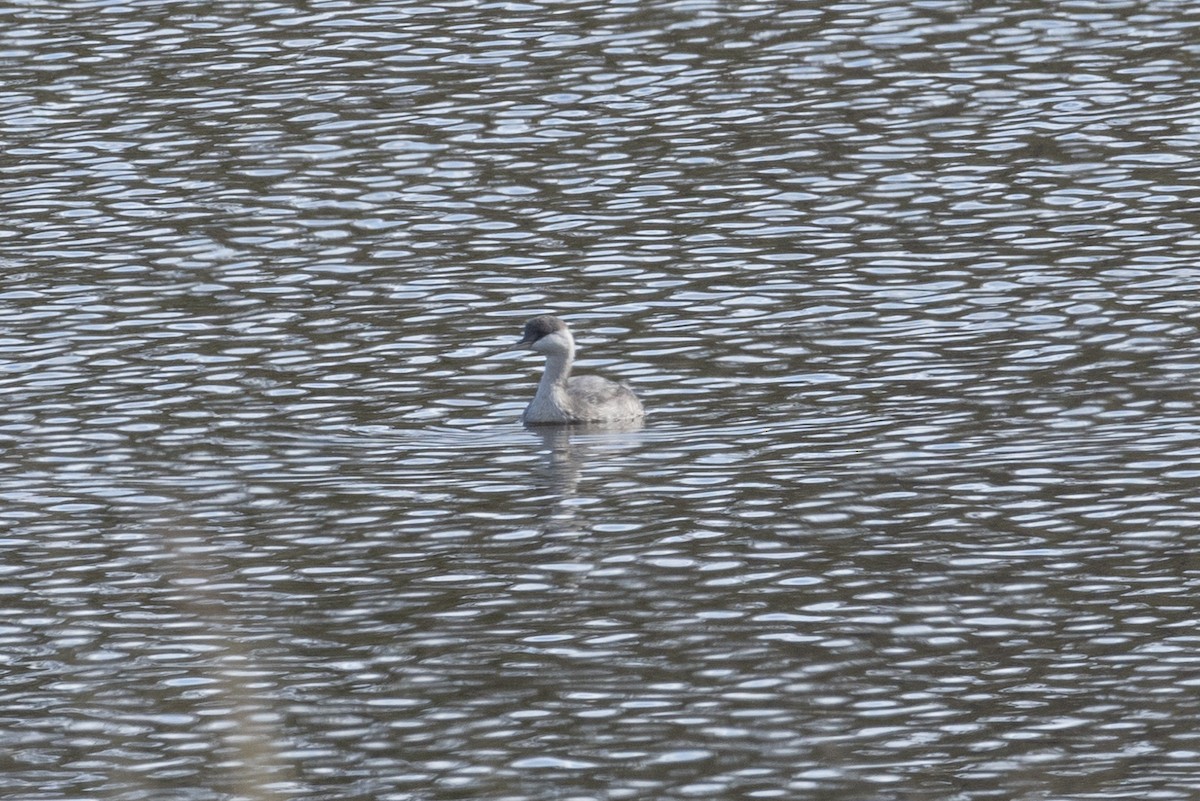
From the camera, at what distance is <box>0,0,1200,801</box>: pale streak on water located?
49.2 ft

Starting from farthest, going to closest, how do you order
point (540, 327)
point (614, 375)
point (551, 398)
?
point (614, 375) → point (540, 327) → point (551, 398)

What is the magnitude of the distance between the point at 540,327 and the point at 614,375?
3.58 ft

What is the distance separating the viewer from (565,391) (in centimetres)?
2286

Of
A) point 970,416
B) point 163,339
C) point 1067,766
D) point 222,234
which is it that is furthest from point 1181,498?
point 222,234

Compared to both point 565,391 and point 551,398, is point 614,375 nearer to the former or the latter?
point 565,391

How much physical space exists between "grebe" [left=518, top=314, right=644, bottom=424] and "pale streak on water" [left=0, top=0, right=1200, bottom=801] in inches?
→ 16.9

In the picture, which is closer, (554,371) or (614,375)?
(554,371)

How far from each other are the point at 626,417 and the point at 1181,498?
561 cm

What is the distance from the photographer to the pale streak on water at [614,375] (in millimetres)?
15000

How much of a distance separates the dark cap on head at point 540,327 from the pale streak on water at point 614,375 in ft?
2.40

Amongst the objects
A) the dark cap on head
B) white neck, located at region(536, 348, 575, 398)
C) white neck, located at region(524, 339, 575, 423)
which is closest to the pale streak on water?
white neck, located at region(524, 339, 575, 423)

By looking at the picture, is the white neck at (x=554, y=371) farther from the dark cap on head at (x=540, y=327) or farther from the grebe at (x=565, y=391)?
the dark cap on head at (x=540, y=327)

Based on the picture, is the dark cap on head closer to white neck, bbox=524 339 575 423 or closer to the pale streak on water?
white neck, bbox=524 339 575 423

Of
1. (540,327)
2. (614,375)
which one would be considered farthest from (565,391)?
(614,375)
